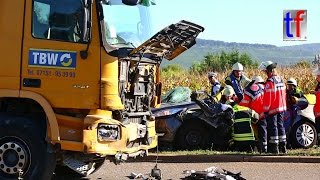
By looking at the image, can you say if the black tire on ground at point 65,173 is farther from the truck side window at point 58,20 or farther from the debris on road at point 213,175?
Result: the truck side window at point 58,20

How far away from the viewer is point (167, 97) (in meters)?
13.4

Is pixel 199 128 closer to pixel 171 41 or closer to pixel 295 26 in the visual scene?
pixel 171 41

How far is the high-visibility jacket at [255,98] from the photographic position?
12203 mm

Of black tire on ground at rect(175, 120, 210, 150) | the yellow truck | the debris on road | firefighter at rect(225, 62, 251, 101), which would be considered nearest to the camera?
the yellow truck

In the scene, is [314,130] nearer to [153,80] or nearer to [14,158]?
[153,80]

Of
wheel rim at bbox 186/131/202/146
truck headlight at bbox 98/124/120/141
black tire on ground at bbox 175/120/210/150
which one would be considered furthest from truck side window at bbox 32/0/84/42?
wheel rim at bbox 186/131/202/146

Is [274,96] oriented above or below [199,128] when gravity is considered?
above

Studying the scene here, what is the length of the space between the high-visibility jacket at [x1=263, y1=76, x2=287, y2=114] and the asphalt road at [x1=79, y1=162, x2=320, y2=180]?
120 cm

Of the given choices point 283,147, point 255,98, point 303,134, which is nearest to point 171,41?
point 255,98

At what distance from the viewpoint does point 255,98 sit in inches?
483

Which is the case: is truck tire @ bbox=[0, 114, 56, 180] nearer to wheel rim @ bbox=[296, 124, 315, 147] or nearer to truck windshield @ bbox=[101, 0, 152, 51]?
truck windshield @ bbox=[101, 0, 152, 51]

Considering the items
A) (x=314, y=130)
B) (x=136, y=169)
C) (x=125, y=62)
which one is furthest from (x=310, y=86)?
(x=125, y=62)

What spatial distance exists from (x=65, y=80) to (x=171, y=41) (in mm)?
1675

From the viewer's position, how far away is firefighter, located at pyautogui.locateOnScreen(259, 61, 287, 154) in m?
12.1
